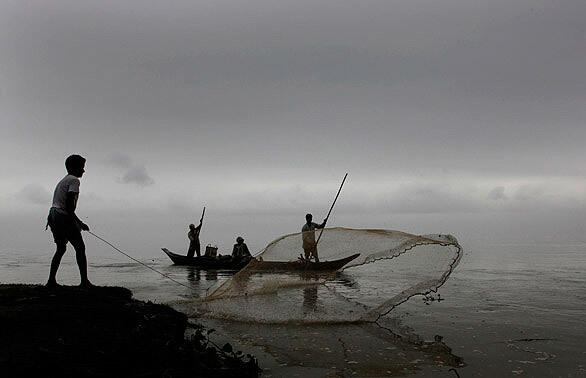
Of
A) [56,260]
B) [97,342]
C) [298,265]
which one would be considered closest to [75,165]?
[56,260]

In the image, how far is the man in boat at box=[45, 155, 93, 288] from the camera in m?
7.65

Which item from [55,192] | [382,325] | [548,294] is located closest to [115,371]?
[55,192]

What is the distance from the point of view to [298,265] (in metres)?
10.6

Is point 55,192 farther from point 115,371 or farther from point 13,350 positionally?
point 115,371

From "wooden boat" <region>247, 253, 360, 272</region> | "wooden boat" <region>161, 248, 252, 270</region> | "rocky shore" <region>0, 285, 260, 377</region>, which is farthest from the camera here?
"wooden boat" <region>161, 248, 252, 270</region>

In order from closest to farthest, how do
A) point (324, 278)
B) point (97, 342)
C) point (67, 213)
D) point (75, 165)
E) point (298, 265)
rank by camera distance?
point (97, 342) → point (67, 213) → point (75, 165) → point (324, 278) → point (298, 265)

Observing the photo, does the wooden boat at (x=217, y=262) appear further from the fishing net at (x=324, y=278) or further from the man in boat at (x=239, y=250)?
the fishing net at (x=324, y=278)

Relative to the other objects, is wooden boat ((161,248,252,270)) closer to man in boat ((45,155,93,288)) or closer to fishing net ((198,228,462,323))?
fishing net ((198,228,462,323))

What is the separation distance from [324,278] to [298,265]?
72 cm

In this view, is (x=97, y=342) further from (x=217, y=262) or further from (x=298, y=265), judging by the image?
(x=217, y=262)

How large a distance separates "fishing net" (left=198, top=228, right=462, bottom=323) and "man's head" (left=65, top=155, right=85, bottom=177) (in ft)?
11.8

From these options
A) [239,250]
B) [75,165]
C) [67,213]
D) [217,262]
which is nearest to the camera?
[67,213]

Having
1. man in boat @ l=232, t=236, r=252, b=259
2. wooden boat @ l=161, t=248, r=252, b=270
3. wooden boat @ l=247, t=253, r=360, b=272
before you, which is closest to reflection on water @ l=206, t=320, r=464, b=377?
wooden boat @ l=247, t=253, r=360, b=272

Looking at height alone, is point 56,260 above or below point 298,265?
above
